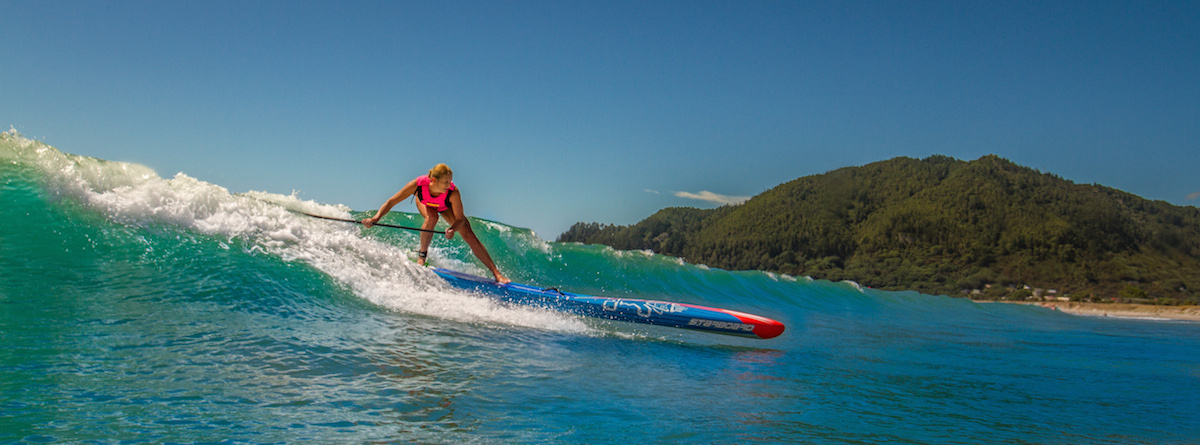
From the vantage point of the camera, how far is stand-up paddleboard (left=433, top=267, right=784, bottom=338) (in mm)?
8461

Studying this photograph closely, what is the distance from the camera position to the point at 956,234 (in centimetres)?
9169

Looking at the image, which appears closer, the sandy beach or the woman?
the woman

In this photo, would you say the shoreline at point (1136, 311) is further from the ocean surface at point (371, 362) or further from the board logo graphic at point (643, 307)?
the board logo graphic at point (643, 307)

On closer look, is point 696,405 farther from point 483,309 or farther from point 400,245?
point 400,245

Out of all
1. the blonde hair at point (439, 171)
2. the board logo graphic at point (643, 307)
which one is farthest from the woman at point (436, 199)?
the board logo graphic at point (643, 307)

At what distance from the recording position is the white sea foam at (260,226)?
27.3 ft

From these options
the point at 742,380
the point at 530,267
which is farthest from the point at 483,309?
the point at 530,267

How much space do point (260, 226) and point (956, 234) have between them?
10211cm

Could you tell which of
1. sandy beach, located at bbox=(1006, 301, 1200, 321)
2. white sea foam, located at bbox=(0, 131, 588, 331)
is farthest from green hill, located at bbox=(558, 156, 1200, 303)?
white sea foam, located at bbox=(0, 131, 588, 331)

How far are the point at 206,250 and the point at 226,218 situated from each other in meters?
1.21

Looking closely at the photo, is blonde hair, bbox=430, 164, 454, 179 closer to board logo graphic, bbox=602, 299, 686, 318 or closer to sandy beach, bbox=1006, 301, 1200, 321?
board logo graphic, bbox=602, 299, 686, 318

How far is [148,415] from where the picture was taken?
3436mm

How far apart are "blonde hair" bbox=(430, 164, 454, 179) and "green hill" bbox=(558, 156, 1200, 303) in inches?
2155

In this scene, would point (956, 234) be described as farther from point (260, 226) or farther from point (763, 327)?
point (260, 226)
